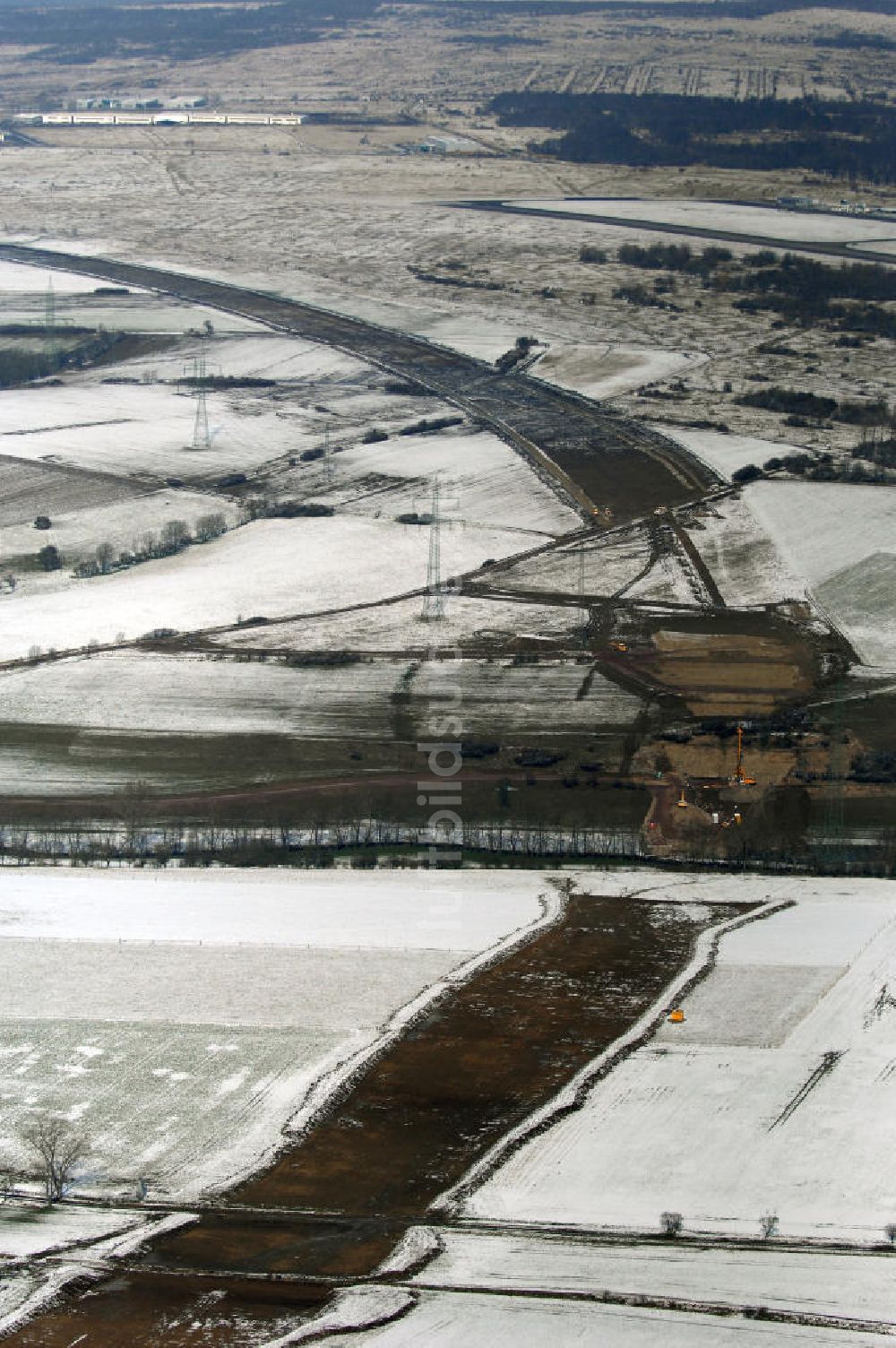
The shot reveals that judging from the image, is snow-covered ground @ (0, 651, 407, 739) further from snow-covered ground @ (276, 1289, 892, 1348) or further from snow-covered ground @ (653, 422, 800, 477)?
snow-covered ground @ (653, 422, 800, 477)

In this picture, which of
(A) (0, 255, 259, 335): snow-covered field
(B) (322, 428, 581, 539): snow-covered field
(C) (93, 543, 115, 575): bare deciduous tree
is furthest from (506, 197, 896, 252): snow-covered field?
(C) (93, 543, 115, 575): bare deciduous tree

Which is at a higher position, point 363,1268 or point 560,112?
point 560,112

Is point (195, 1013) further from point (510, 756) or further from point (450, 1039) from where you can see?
point (510, 756)

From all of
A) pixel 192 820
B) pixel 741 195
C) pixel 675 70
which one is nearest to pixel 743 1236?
pixel 192 820

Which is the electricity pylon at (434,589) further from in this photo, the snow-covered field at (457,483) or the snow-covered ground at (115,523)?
the snow-covered ground at (115,523)

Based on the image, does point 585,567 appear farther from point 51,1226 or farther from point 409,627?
point 51,1226

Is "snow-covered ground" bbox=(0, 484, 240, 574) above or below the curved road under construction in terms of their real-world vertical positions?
below

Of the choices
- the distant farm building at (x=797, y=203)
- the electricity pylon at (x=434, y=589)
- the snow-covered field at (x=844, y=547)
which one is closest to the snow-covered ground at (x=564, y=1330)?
the snow-covered field at (x=844, y=547)

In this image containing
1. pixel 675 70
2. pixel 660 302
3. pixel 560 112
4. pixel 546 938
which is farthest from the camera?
pixel 675 70
